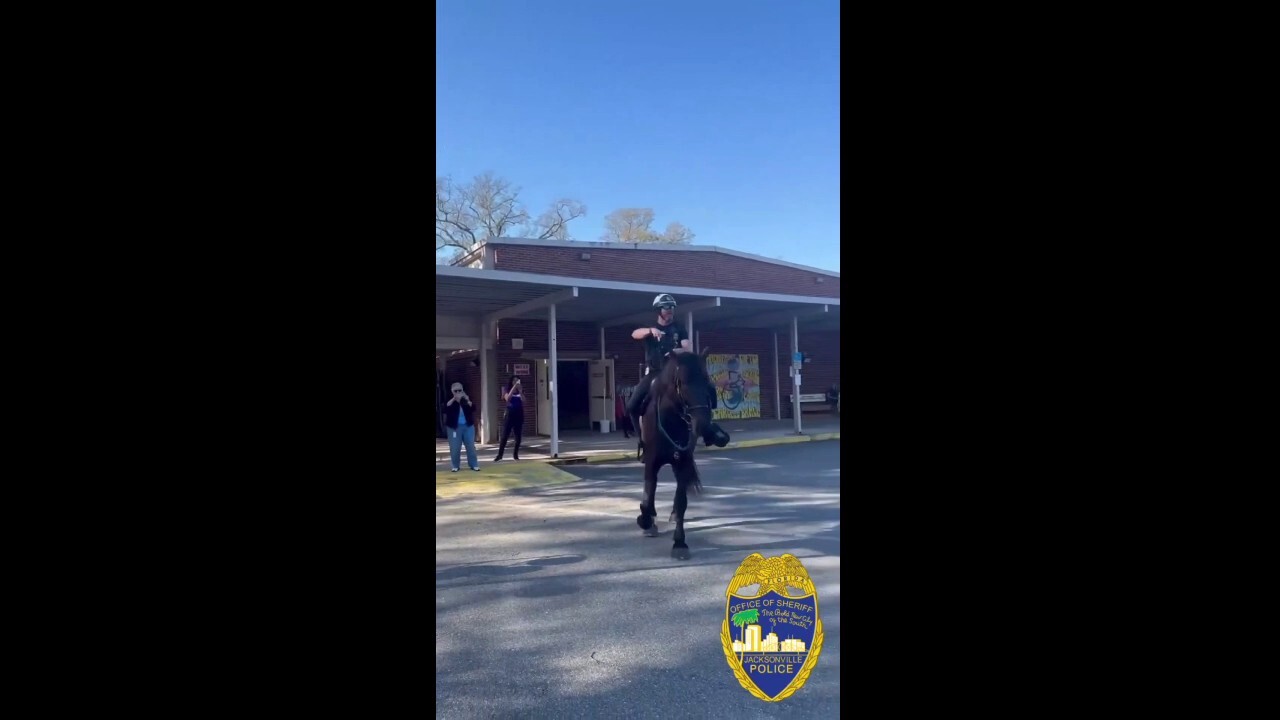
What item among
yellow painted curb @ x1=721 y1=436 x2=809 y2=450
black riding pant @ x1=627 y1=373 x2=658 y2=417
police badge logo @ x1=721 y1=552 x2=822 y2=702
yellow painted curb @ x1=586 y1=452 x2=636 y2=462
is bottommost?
yellow painted curb @ x1=586 y1=452 x2=636 y2=462

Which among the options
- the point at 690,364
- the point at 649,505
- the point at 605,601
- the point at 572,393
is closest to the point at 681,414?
the point at 690,364

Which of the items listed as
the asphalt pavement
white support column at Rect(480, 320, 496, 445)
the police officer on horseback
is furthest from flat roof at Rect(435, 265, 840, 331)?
the police officer on horseback

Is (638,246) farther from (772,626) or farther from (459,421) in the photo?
(772,626)

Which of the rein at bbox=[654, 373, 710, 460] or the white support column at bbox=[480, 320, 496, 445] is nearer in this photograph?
the rein at bbox=[654, 373, 710, 460]

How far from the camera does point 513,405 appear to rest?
10047mm

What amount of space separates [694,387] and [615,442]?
353 inches

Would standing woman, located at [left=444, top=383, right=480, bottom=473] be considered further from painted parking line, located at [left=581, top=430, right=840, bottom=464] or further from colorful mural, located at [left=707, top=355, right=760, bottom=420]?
colorful mural, located at [left=707, top=355, right=760, bottom=420]

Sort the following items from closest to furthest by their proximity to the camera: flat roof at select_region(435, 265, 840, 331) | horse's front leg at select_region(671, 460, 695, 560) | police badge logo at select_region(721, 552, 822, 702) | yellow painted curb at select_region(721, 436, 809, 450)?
police badge logo at select_region(721, 552, 822, 702) → horse's front leg at select_region(671, 460, 695, 560) → flat roof at select_region(435, 265, 840, 331) → yellow painted curb at select_region(721, 436, 809, 450)

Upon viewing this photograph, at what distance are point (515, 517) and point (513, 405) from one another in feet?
13.5

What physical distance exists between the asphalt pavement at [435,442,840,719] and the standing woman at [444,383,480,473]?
1.73 meters

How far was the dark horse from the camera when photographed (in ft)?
13.7

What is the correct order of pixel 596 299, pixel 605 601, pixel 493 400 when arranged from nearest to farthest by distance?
pixel 605 601
pixel 596 299
pixel 493 400

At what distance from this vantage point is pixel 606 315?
40.9 ft
